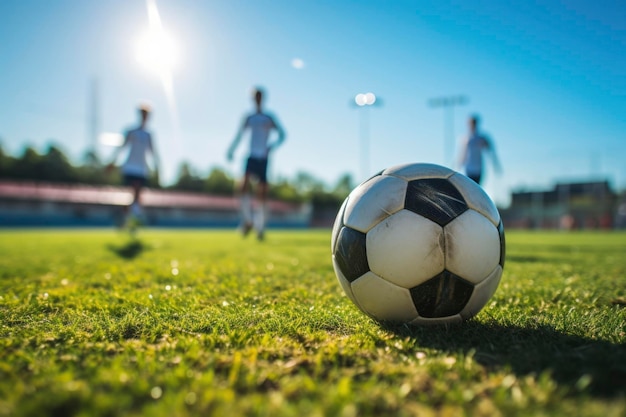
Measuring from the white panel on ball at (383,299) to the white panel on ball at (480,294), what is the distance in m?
0.29

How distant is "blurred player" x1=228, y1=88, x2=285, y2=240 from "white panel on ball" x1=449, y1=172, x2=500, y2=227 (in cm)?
663

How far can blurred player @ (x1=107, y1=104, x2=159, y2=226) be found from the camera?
9547mm

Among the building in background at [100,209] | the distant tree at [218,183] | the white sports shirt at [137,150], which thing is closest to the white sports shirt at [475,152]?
the white sports shirt at [137,150]

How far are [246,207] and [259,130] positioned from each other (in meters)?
1.79

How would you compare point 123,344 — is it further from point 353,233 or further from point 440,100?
point 440,100

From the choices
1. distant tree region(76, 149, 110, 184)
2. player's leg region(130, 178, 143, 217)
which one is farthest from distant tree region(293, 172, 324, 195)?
player's leg region(130, 178, 143, 217)

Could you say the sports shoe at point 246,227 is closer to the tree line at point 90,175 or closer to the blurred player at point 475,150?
the blurred player at point 475,150

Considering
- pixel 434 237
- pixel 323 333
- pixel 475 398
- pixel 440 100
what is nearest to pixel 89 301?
pixel 323 333

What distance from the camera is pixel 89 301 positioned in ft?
8.54

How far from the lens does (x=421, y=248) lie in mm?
1882

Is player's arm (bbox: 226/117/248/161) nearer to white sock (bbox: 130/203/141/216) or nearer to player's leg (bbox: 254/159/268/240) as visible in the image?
player's leg (bbox: 254/159/268/240)

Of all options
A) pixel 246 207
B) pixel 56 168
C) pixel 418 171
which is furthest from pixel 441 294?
pixel 56 168

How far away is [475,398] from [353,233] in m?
1.03

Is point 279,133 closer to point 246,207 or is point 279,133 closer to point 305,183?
point 246,207
